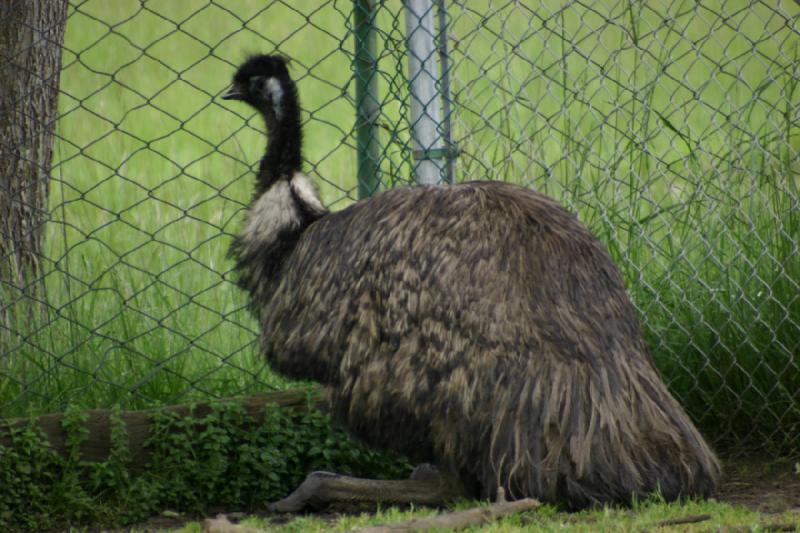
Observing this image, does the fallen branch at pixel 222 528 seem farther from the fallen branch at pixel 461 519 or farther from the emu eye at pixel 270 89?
the emu eye at pixel 270 89

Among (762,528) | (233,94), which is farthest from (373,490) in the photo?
(233,94)

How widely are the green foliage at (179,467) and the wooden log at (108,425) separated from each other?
1.1 inches

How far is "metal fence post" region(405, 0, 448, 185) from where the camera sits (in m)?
5.18

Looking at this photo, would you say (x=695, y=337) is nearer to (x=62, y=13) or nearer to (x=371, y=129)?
(x=371, y=129)

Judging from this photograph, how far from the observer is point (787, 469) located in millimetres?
5348

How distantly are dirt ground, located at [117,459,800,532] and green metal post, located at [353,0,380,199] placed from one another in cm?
137

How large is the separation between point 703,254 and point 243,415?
6.72 ft

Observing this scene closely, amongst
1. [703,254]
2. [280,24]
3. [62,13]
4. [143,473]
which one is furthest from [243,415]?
[280,24]

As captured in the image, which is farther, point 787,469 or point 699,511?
point 787,469

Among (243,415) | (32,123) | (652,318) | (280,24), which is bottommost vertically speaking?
(243,415)

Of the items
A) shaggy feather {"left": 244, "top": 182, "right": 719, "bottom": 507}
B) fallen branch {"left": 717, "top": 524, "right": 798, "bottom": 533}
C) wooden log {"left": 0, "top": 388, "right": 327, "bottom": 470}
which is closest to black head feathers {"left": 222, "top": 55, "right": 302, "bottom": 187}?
shaggy feather {"left": 244, "top": 182, "right": 719, "bottom": 507}

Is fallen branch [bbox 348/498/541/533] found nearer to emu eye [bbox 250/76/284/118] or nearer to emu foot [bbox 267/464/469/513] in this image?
emu foot [bbox 267/464/469/513]

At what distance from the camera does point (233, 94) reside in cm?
509

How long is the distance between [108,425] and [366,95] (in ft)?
5.15
